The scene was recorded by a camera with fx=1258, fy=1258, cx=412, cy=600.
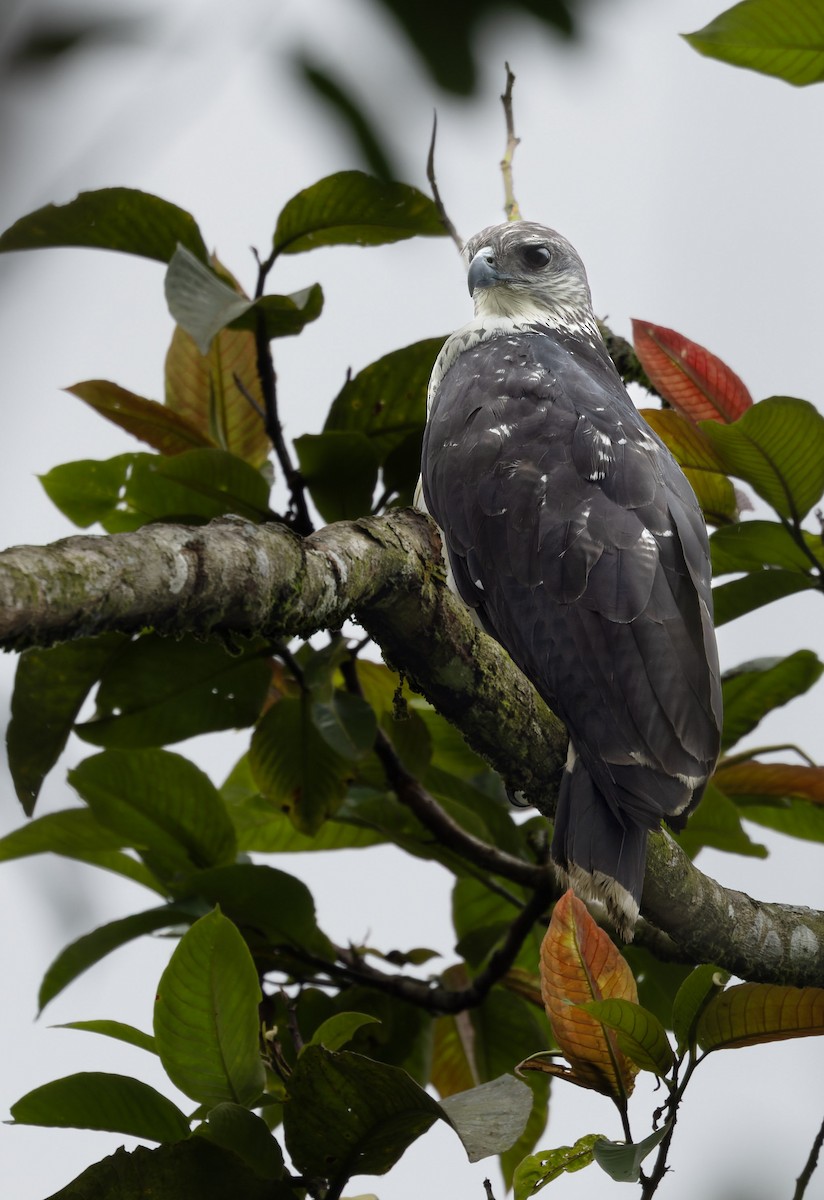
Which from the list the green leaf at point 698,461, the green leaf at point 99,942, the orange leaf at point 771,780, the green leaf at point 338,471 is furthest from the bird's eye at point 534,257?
the green leaf at point 99,942

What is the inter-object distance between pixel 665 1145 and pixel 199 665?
4.67 ft

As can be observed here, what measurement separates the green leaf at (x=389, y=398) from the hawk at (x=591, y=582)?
0.21 ft

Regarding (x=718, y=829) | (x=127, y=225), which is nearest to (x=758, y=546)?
(x=718, y=829)

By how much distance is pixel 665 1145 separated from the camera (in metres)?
1.90

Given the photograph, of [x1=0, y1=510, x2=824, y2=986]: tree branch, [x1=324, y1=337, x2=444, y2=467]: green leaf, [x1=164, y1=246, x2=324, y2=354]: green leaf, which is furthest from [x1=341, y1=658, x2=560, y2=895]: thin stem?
[x1=164, y1=246, x2=324, y2=354]: green leaf

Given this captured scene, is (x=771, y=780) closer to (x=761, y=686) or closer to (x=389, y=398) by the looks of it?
(x=761, y=686)

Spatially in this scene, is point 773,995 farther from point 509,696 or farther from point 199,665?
point 199,665

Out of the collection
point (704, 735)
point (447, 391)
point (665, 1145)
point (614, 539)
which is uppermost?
point (447, 391)

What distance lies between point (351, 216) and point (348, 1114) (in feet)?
6.46

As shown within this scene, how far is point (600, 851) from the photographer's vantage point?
246 centimetres

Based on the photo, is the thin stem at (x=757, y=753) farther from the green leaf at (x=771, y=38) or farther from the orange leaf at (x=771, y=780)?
the green leaf at (x=771, y=38)

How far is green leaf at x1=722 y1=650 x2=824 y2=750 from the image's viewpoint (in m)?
3.13

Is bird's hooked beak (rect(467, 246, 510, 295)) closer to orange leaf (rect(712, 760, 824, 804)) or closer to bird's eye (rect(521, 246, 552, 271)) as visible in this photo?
bird's eye (rect(521, 246, 552, 271))

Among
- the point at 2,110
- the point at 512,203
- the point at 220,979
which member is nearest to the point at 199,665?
the point at 220,979
